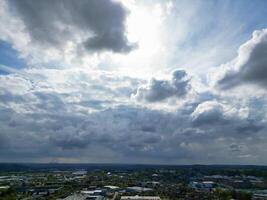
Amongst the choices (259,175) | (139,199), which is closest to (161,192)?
(139,199)

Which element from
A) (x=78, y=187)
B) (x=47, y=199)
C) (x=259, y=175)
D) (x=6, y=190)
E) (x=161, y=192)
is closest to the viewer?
(x=6, y=190)

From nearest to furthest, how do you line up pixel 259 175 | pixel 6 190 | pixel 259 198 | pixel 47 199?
pixel 6 190 < pixel 47 199 < pixel 259 198 < pixel 259 175

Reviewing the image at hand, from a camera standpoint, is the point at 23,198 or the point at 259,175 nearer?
the point at 23,198

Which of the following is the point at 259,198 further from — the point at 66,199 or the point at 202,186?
the point at 66,199

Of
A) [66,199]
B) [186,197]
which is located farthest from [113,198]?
[186,197]

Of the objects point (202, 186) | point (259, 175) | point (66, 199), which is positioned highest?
point (259, 175)

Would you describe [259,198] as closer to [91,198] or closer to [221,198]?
[221,198]

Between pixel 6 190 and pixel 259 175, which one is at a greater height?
pixel 259 175

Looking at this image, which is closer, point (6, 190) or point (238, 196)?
point (6, 190)

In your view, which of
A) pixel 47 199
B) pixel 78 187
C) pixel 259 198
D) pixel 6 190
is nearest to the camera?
pixel 6 190
